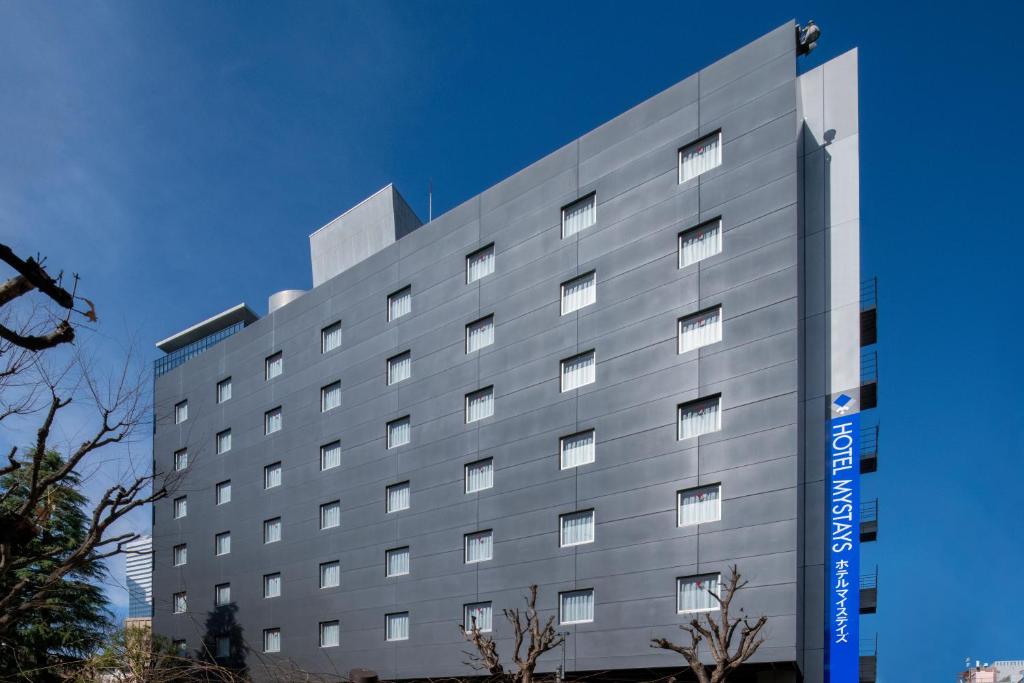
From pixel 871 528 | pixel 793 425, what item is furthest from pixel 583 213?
pixel 871 528

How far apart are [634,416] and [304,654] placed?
2025 centimetres

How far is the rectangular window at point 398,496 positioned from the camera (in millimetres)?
39438

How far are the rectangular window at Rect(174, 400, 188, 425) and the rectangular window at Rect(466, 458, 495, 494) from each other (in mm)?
22556

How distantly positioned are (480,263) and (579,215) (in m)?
5.07

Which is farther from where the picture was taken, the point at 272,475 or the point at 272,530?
the point at 272,475

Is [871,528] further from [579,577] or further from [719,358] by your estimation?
[579,577]

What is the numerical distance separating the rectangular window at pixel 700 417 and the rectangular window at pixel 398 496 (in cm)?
1322

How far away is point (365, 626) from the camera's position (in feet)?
131

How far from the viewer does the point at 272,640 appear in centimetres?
4481

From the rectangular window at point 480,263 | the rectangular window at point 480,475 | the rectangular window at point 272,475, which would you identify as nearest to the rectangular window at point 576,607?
the rectangular window at point 480,475

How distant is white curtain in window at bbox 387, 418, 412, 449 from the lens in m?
39.8

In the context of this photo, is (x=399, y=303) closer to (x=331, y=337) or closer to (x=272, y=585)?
(x=331, y=337)

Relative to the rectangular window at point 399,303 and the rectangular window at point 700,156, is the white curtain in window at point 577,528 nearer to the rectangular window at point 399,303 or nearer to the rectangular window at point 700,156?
the rectangular window at point 700,156

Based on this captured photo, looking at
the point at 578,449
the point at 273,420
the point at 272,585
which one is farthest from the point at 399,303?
the point at 272,585
